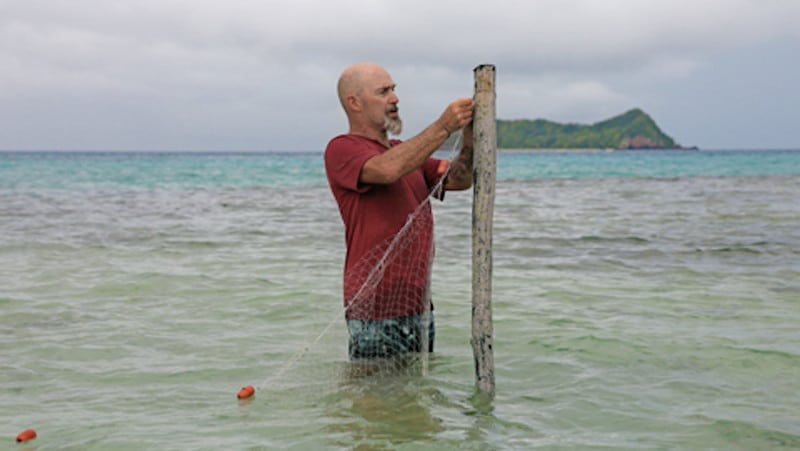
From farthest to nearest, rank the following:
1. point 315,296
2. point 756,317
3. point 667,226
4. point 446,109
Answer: point 667,226, point 315,296, point 756,317, point 446,109

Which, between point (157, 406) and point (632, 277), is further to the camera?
point (632, 277)

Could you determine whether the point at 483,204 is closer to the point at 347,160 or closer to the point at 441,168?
the point at 441,168

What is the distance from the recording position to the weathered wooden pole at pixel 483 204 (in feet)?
14.9

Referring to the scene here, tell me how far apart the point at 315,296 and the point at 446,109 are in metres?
5.47

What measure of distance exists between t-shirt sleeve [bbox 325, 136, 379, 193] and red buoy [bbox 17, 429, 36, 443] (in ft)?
7.58

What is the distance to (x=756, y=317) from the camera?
7.98m

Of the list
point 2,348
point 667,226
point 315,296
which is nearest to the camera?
point 2,348

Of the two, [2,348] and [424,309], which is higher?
[424,309]

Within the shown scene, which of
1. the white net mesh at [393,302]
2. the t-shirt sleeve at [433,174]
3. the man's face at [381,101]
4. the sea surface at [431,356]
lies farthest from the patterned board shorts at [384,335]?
the man's face at [381,101]

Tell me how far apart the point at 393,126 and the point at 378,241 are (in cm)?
69

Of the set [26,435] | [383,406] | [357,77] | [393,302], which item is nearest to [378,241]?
[393,302]

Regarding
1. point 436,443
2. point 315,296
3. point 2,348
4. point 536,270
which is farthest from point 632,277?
point 2,348

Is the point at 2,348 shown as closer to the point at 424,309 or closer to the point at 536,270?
the point at 424,309

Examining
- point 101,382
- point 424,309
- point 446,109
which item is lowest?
point 101,382
